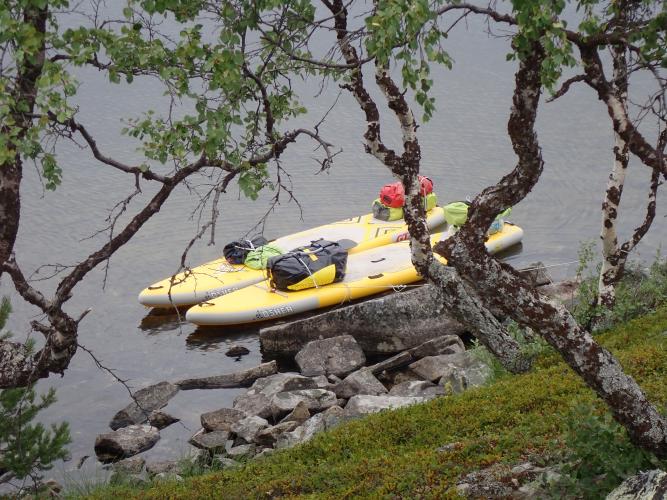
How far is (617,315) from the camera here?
1036 centimetres

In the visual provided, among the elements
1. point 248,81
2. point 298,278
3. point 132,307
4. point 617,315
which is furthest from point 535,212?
point 248,81

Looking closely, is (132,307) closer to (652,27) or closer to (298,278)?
(298,278)

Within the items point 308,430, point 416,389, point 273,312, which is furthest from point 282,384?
point 273,312

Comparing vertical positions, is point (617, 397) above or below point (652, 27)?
below

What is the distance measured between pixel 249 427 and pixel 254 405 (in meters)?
1.10

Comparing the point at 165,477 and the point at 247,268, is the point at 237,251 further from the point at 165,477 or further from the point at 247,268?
the point at 165,477

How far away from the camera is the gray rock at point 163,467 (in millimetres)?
10709

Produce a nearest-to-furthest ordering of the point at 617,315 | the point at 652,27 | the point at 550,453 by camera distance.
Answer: the point at 652,27 < the point at 550,453 < the point at 617,315

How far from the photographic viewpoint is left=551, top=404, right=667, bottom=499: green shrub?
5.14m

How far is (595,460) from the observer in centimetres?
528

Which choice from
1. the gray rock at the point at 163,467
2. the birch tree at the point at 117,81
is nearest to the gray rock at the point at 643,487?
the birch tree at the point at 117,81

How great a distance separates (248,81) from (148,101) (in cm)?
2326

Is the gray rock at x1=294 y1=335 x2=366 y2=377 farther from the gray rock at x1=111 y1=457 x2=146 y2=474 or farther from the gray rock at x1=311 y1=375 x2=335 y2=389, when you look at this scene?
the gray rock at x1=111 y1=457 x2=146 y2=474

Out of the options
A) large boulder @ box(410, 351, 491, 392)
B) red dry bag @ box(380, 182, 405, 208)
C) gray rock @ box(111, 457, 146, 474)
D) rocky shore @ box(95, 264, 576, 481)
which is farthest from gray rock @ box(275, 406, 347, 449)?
red dry bag @ box(380, 182, 405, 208)
